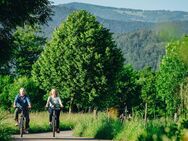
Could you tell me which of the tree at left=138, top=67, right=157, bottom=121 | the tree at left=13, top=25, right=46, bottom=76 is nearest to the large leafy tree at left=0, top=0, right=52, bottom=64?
the tree at left=13, top=25, right=46, bottom=76

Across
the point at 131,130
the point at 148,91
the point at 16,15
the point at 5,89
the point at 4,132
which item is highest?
the point at 16,15

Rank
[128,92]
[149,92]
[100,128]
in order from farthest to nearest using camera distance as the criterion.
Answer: [149,92]
[128,92]
[100,128]

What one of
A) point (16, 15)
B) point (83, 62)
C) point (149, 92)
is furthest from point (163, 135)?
point (149, 92)

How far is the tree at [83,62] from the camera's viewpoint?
2537 inches

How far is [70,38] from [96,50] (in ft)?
16.1

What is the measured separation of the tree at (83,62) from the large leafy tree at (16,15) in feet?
151

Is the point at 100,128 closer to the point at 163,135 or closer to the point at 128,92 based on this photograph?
the point at 163,135

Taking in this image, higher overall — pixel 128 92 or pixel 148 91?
pixel 128 92

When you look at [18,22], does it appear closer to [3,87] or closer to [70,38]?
[70,38]

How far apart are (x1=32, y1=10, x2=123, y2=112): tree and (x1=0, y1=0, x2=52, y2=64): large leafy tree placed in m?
45.9

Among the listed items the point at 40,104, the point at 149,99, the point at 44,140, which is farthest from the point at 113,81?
the point at 44,140

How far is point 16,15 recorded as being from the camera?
1598cm

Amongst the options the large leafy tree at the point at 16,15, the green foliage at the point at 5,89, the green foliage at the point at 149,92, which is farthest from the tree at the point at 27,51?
the large leafy tree at the point at 16,15

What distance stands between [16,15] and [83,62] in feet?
163
